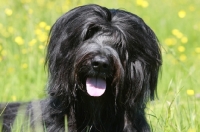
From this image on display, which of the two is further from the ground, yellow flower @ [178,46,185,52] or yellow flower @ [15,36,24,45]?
yellow flower @ [15,36,24,45]

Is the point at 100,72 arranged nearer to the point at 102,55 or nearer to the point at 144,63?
the point at 102,55

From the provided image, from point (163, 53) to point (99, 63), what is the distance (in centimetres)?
489

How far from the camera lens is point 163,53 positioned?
9.27 metres

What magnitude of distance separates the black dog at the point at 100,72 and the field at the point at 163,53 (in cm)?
22

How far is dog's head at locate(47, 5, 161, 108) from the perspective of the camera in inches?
181

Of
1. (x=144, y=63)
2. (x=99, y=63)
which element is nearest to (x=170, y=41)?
(x=144, y=63)

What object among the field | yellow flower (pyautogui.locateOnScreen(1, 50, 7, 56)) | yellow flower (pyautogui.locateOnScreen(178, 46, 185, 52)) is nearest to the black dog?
the field

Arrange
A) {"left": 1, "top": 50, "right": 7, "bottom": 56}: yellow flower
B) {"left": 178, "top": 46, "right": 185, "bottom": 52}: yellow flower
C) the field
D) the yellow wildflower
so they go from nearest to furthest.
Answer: the field → the yellow wildflower → {"left": 1, "top": 50, "right": 7, "bottom": 56}: yellow flower → {"left": 178, "top": 46, "right": 185, "bottom": 52}: yellow flower

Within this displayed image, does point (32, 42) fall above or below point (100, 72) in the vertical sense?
above

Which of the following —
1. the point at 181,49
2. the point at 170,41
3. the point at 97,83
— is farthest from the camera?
the point at 170,41

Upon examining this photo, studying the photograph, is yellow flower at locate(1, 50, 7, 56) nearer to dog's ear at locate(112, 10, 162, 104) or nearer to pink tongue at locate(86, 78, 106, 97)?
dog's ear at locate(112, 10, 162, 104)

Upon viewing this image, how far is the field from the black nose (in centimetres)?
56

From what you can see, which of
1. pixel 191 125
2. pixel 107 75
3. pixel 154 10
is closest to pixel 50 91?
pixel 107 75

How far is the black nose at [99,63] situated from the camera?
450 centimetres
